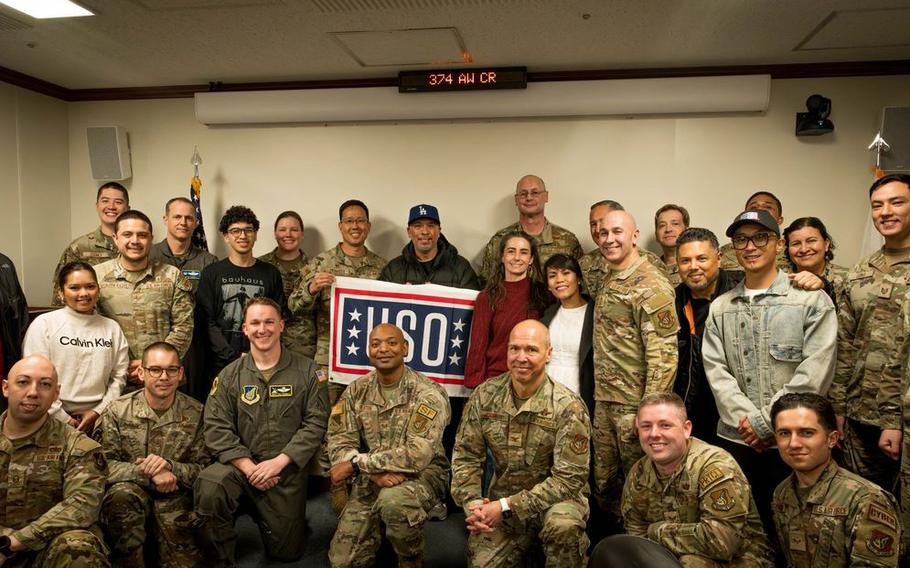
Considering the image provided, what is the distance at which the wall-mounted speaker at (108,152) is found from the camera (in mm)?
5887

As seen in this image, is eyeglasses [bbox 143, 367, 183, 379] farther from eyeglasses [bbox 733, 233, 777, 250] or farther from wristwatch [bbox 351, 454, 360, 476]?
eyeglasses [bbox 733, 233, 777, 250]

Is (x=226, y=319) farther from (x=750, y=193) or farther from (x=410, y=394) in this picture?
(x=750, y=193)

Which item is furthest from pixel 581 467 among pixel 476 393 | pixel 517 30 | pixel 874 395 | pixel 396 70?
pixel 396 70

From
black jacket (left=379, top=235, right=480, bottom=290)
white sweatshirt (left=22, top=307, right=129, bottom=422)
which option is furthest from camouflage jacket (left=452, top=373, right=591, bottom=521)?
white sweatshirt (left=22, top=307, right=129, bottom=422)

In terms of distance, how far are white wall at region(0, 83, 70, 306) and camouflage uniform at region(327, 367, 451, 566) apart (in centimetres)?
398

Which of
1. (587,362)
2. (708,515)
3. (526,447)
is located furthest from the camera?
(587,362)

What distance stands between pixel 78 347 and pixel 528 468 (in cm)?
269

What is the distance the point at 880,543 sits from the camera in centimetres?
224

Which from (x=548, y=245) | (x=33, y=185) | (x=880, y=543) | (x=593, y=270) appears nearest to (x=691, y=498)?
(x=880, y=543)

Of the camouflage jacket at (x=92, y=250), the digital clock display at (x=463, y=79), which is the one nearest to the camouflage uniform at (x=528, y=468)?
the digital clock display at (x=463, y=79)

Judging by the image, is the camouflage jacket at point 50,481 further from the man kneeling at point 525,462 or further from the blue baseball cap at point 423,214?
the blue baseball cap at point 423,214

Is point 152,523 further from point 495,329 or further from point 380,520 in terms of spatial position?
point 495,329

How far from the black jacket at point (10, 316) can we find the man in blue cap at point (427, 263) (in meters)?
2.28

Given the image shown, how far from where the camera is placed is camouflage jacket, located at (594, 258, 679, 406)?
10.1 feet
